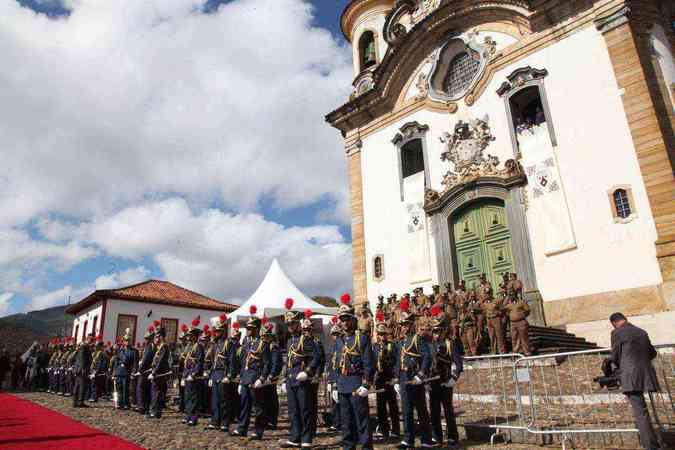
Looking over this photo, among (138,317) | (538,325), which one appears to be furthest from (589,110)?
(138,317)

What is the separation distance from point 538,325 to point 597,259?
221 centimetres

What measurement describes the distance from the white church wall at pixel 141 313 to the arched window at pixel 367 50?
1718cm

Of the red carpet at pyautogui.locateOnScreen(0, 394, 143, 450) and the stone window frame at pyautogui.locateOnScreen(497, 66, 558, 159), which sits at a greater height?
the stone window frame at pyautogui.locateOnScreen(497, 66, 558, 159)

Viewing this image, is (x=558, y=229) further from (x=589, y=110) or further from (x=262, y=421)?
(x=262, y=421)

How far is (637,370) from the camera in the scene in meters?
5.00

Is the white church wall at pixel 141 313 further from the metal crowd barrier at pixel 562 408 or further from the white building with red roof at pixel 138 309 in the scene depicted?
the metal crowd barrier at pixel 562 408

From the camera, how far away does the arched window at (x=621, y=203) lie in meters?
10.9

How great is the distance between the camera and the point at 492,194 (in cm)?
1371

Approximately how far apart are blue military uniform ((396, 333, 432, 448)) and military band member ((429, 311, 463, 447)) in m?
0.17

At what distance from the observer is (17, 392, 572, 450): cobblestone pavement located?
6.35m

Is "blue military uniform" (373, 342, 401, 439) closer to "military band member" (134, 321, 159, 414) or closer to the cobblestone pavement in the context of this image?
the cobblestone pavement

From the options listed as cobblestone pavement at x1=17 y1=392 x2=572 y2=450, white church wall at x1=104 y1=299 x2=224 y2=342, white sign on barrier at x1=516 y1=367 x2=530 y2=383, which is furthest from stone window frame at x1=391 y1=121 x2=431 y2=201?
white church wall at x1=104 y1=299 x2=224 y2=342

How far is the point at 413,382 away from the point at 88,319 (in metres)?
29.2

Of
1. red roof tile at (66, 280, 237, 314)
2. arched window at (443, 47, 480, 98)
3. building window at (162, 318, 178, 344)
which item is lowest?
building window at (162, 318, 178, 344)
